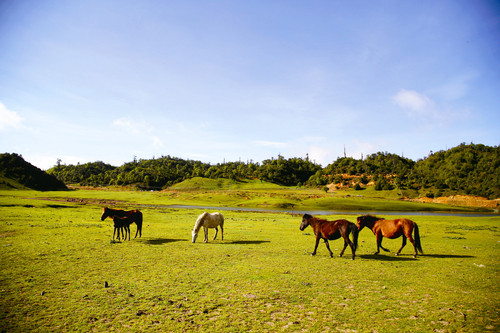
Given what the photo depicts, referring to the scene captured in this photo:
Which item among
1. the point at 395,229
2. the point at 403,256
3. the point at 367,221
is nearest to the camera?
the point at 403,256

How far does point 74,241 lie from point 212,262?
9.70m

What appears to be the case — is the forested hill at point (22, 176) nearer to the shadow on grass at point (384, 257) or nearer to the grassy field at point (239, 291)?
the grassy field at point (239, 291)

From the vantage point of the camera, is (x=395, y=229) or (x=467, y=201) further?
(x=467, y=201)

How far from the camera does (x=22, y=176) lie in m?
105

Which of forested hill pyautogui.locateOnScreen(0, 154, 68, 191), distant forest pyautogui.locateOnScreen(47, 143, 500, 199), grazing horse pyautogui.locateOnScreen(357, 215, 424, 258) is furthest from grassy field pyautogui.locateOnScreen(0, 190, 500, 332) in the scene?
distant forest pyautogui.locateOnScreen(47, 143, 500, 199)

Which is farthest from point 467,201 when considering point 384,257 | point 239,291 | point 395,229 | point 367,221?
point 239,291

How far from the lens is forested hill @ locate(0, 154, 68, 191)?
98.4 m

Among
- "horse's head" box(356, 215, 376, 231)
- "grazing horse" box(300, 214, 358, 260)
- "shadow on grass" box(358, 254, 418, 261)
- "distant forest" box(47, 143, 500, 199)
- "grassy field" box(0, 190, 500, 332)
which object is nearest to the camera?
"grassy field" box(0, 190, 500, 332)

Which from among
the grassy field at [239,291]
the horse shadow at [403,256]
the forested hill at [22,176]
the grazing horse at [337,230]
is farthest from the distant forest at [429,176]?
the grassy field at [239,291]

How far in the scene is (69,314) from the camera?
19.5 ft

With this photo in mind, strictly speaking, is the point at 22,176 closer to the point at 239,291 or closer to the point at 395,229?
the point at 239,291

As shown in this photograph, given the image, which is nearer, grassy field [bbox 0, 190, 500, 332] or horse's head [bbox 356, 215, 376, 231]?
grassy field [bbox 0, 190, 500, 332]

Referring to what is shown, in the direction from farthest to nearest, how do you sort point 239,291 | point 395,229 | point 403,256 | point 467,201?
1. point 467,201
2. point 395,229
3. point 403,256
4. point 239,291

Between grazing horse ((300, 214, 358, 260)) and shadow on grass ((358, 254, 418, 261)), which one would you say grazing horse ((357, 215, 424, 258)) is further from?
grazing horse ((300, 214, 358, 260))
